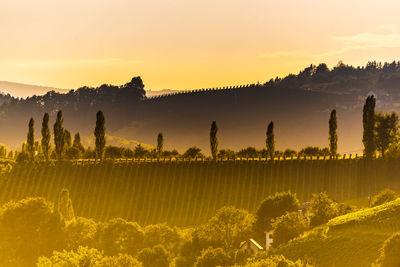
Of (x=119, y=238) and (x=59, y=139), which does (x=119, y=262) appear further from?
(x=59, y=139)

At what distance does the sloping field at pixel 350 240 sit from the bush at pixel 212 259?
15.6m

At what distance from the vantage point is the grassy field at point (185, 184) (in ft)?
452

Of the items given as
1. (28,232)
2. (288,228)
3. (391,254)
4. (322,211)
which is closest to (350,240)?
(391,254)

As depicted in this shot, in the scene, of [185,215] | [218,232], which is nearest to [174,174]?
[185,215]

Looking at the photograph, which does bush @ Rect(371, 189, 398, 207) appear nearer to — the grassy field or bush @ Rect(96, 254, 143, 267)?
the grassy field

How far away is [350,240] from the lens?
69125 mm

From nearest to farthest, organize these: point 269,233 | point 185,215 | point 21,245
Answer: point 21,245 < point 269,233 < point 185,215

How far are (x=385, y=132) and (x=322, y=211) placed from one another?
231 feet

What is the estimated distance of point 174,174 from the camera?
5861 inches

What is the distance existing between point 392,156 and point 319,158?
1577 centimetres

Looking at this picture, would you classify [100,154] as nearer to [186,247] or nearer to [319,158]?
[319,158]

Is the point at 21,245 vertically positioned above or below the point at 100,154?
below

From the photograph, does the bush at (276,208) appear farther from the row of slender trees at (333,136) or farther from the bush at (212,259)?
the row of slender trees at (333,136)

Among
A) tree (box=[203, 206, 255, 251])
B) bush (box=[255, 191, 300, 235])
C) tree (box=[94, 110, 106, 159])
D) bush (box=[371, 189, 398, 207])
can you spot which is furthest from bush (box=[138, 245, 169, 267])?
tree (box=[94, 110, 106, 159])
